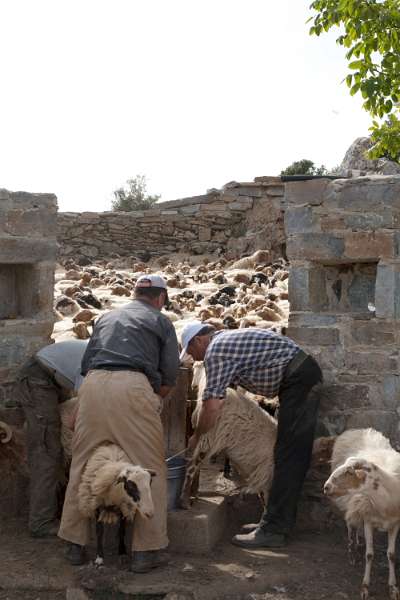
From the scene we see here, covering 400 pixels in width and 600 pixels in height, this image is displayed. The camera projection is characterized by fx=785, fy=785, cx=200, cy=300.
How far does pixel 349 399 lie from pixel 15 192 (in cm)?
305

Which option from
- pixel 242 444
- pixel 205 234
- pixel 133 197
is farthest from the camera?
pixel 133 197

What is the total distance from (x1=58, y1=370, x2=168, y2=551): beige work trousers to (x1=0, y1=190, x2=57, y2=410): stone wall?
1.34 m

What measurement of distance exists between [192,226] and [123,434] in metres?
11.0

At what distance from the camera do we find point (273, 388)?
5551mm

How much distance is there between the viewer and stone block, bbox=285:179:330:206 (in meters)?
5.88

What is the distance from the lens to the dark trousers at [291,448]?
5590 millimetres

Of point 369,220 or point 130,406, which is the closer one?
point 130,406

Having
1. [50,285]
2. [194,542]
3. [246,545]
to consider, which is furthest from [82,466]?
[50,285]

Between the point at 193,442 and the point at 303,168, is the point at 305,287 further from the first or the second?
the point at 303,168

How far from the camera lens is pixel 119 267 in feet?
48.4

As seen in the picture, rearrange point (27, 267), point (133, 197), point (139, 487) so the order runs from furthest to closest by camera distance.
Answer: point (133, 197) < point (27, 267) < point (139, 487)

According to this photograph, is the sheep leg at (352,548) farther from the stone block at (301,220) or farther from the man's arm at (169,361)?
the stone block at (301,220)

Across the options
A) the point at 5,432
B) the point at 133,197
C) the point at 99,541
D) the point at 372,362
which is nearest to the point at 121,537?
the point at 99,541

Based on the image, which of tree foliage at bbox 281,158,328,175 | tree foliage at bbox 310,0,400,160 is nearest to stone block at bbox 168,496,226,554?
tree foliage at bbox 310,0,400,160
